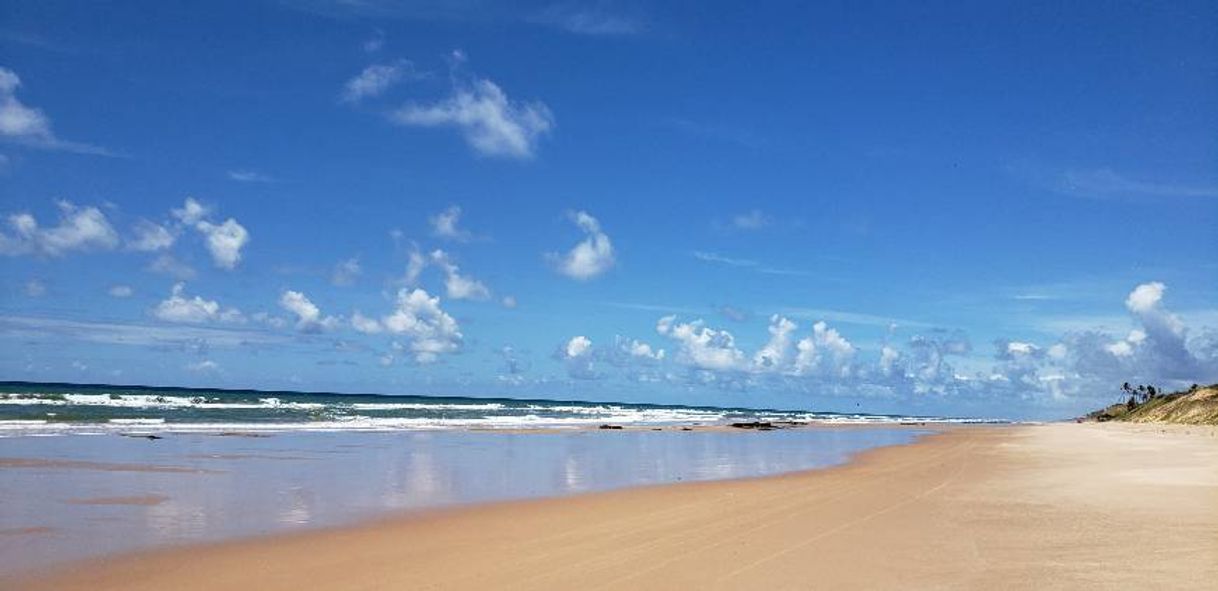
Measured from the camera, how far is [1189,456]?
29.1 meters

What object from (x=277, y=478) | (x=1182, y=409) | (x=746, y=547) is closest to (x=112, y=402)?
(x=277, y=478)

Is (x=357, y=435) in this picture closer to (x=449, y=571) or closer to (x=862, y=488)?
(x=862, y=488)

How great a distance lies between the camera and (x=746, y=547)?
441 inches

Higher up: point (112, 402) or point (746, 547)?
point (112, 402)

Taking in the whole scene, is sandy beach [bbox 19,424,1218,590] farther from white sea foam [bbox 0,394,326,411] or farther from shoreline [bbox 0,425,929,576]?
white sea foam [bbox 0,394,326,411]

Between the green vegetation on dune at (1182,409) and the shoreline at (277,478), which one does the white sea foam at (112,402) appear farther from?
the green vegetation on dune at (1182,409)

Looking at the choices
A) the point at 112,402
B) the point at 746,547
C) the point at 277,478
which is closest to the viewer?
the point at 746,547

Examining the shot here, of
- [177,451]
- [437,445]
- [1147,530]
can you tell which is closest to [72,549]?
[1147,530]

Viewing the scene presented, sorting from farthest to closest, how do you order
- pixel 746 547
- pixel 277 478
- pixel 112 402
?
1. pixel 112 402
2. pixel 277 478
3. pixel 746 547

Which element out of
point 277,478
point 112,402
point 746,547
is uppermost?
point 112,402

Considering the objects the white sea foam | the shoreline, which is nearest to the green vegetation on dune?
the shoreline

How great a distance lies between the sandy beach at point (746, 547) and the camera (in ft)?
30.5

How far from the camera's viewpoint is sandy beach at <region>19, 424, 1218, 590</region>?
928cm

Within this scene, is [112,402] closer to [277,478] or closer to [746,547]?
[277,478]
